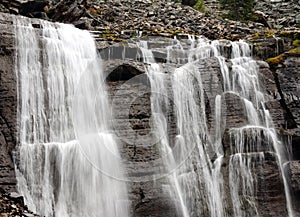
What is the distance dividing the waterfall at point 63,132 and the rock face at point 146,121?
346 mm

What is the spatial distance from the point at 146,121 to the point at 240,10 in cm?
2650

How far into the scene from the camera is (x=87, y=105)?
1642 cm

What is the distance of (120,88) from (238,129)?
16.1ft

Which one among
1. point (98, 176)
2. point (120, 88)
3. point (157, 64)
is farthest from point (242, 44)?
point (98, 176)

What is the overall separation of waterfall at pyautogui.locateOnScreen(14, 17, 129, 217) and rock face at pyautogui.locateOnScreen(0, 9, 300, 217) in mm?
346

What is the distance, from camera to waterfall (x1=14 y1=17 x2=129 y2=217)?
14.1m

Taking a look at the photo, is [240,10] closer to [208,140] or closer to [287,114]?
[287,114]

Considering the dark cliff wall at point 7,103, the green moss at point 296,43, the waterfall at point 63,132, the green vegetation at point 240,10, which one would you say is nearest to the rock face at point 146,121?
the dark cliff wall at point 7,103

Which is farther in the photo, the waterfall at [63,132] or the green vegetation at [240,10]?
the green vegetation at [240,10]

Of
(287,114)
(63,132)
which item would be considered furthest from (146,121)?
(287,114)

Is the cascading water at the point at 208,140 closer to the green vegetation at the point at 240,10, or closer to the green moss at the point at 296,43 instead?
the green moss at the point at 296,43

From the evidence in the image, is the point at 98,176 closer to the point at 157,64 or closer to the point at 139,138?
the point at 139,138

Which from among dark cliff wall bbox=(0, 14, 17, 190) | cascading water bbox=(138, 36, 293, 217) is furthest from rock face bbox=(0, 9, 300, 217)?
cascading water bbox=(138, 36, 293, 217)

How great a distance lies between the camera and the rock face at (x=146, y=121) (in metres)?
14.7
